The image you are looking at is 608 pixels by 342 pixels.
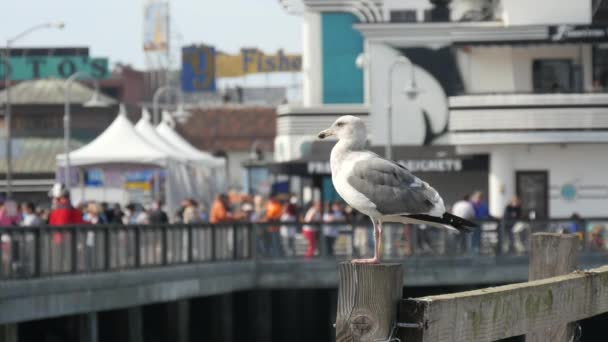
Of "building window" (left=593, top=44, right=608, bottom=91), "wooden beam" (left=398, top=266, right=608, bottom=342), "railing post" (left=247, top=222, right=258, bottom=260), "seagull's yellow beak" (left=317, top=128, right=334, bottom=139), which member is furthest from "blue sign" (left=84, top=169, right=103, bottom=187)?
"wooden beam" (left=398, top=266, right=608, bottom=342)

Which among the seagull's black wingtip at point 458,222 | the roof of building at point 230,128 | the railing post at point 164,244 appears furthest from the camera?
the roof of building at point 230,128

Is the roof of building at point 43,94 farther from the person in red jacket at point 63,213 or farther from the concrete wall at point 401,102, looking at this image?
the person in red jacket at point 63,213

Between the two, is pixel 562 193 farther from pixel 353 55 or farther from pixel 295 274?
pixel 295 274

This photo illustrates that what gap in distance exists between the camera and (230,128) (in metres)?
117

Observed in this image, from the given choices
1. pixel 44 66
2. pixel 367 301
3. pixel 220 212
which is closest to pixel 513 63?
pixel 220 212

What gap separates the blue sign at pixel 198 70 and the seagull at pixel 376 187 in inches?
4680

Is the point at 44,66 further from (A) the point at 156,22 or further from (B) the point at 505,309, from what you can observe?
A: (B) the point at 505,309

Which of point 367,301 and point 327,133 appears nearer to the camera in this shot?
point 367,301

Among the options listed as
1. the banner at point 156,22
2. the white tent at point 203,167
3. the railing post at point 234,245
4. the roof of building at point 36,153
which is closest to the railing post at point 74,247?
the railing post at point 234,245

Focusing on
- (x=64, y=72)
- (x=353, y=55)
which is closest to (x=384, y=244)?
(x=353, y=55)

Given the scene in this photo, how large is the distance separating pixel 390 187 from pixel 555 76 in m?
45.6

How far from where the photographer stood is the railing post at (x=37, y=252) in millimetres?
25703

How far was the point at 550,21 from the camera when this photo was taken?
178 ft

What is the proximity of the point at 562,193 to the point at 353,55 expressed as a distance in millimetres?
11469
